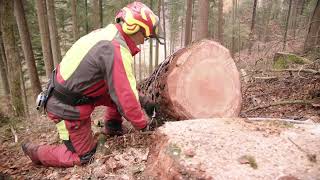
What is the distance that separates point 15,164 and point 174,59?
8.00ft

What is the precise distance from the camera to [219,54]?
158 inches

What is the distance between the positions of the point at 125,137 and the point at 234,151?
1926 millimetres

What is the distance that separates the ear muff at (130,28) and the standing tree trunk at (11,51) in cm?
329

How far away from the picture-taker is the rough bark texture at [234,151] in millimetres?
2391

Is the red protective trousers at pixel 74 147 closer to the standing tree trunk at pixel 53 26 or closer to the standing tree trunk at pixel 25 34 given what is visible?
the standing tree trunk at pixel 25 34

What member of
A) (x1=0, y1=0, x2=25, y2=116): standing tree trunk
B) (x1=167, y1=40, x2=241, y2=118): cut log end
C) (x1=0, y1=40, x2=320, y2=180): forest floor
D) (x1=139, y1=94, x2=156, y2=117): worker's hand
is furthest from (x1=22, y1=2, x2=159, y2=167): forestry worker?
(x1=0, y1=0, x2=25, y2=116): standing tree trunk

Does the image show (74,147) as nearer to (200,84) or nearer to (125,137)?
(125,137)

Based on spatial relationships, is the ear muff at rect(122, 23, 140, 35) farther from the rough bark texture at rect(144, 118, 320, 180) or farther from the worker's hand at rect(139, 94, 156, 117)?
the rough bark texture at rect(144, 118, 320, 180)

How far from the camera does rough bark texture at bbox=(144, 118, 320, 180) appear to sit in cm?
239

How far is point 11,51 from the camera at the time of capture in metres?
6.38

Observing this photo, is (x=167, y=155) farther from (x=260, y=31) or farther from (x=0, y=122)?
(x=260, y=31)

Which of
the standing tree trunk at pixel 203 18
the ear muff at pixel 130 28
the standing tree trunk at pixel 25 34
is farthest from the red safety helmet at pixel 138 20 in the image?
the standing tree trunk at pixel 203 18

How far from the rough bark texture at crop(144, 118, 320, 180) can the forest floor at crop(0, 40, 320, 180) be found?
418mm

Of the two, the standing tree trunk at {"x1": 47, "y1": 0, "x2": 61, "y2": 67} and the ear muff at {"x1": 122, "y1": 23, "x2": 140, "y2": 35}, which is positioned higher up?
the ear muff at {"x1": 122, "y1": 23, "x2": 140, "y2": 35}
